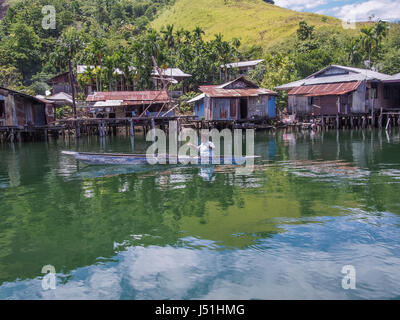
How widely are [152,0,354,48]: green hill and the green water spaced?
6701cm

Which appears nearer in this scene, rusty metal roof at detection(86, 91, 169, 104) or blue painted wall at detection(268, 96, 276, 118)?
rusty metal roof at detection(86, 91, 169, 104)

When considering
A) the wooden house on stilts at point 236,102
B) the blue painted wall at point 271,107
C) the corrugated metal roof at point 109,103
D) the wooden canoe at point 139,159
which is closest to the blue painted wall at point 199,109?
the wooden house on stilts at point 236,102

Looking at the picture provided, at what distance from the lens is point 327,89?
38156 millimetres

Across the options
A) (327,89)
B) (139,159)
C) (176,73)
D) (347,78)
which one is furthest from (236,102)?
(139,159)

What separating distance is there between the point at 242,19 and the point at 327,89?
74103 millimetres

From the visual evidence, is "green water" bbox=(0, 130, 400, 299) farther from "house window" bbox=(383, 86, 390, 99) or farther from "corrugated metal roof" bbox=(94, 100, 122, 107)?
"house window" bbox=(383, 86, 390, 99)

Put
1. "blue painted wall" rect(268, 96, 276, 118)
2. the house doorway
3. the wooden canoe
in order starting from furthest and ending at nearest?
"blue painted wall" rect(268, 96, 276, 118), the house doorway, the wooden canoe

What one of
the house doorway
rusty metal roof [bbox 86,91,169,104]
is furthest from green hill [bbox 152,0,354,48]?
rusty metal roof [bbox 86,91,169,104]

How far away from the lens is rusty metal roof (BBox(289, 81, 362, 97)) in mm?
36594

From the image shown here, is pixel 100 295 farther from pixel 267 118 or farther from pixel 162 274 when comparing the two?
pixel 267 118

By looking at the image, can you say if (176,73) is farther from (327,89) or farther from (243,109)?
(327,89)

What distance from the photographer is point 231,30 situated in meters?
98.9

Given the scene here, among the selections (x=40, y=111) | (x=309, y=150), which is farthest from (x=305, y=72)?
(x=40, y=111)

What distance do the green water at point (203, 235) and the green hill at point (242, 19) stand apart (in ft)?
220
